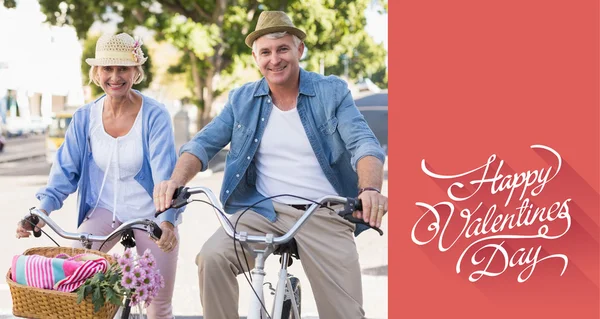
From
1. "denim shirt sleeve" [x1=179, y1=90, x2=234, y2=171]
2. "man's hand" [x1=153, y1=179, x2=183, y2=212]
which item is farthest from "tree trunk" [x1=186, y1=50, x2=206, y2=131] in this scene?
"man's hand" [x1=153, y1=179, x2=183, y2=212]

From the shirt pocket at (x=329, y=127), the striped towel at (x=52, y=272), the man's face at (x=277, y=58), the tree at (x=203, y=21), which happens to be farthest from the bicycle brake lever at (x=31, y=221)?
the tree at (x=203, y=21)

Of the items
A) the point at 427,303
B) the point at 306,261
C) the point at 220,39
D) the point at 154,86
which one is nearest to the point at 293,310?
the point at 306,261

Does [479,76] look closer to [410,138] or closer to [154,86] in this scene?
[410,138]

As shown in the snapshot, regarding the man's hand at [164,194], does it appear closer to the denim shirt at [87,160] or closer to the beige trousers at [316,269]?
the beige trousers at [316,269]

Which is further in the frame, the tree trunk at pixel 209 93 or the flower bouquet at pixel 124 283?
the tree trunk at pixel 209 93

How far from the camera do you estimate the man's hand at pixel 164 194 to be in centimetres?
318

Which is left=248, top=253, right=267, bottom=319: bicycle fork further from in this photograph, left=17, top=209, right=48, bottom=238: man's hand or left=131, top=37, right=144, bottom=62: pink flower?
left=131, top=37, right=144, bottom=62: pink flower

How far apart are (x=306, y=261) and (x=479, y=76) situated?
0.91m

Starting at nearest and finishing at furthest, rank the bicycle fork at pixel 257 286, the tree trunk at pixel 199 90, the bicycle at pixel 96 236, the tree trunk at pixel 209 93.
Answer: the bicycle fork at pixel 257 286 < the bicycle at pixel 96 236 < the tree trunk at pixel 209 93 < the tree trunk at pixel 199 90

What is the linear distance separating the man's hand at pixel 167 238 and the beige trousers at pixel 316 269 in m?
0.15

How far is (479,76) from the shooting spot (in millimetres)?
3029

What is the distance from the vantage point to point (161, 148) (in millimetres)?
3750

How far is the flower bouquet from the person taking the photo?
286cm

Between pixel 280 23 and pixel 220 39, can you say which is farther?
pixel 220 39
